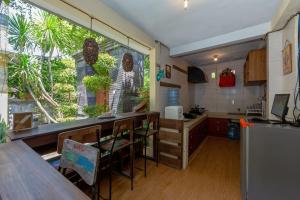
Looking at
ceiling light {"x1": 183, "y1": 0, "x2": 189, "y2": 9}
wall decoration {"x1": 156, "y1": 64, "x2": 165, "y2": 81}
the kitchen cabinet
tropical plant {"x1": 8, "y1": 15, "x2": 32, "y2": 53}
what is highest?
ceiling light {"x1": 183, "y1": 0, "x2": 189, "y2": 9}

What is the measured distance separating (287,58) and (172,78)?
2.12m

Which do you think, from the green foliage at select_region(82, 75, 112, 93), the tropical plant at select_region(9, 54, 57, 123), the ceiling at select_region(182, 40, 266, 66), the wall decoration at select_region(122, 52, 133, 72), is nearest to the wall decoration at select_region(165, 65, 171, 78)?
the ceiling at select_region(182, 40, 266, 66)

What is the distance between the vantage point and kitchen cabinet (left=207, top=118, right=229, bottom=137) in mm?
4456

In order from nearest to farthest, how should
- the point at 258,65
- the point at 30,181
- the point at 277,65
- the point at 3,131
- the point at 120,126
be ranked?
the point at 30,181
the point at 3,131
the point at 120,126
the point at 277,65
the point at 258,65

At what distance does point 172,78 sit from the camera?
3.68m

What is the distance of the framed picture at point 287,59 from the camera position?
1.90 m

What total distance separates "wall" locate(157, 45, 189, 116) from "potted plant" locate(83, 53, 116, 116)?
111 cm

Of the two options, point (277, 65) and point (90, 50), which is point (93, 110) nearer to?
point (90, 50)

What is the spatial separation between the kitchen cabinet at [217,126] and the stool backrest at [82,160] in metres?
4.34

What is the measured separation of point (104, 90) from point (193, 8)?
71.7 inches

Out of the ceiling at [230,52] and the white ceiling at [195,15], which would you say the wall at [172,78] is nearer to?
the ceiling at [230,52]

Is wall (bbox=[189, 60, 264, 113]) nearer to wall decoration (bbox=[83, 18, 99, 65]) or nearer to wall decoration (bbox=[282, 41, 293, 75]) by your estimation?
wall decoration (bbox=[282, 41, 293, 75])

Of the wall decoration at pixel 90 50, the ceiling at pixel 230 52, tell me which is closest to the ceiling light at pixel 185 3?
the wall decoration at pixel 90 50

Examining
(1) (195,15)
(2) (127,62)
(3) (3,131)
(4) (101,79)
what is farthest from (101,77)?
(1) (195,15)
